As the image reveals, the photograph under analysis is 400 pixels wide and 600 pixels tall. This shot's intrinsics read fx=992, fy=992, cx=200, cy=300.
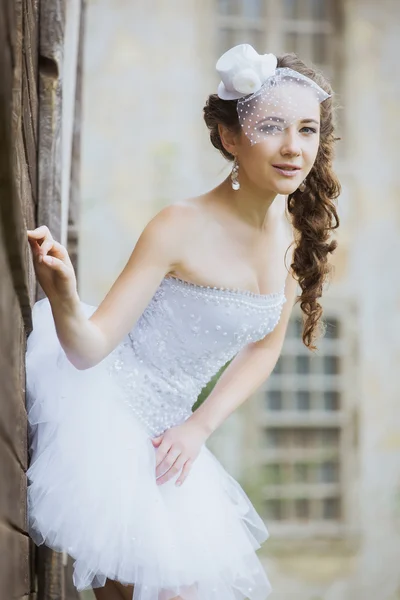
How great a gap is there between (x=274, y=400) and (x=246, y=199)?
5409 millimetres

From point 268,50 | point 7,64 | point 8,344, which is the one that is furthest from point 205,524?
point 268,50

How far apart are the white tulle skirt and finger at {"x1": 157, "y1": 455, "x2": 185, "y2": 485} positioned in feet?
0.07

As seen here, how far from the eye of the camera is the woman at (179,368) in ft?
6.34

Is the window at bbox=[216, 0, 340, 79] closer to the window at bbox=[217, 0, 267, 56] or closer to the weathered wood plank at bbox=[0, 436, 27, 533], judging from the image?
the window at bbox=[217, 0, 267, 56]

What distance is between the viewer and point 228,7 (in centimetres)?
773

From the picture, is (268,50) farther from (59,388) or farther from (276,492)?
(59,388)

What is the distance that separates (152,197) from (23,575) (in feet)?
18.8

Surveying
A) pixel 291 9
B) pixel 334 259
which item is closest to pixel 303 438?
pixel 334 259

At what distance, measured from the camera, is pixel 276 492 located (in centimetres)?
729

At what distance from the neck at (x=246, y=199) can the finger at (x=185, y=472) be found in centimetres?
53

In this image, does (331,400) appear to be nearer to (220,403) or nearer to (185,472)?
(220,403)

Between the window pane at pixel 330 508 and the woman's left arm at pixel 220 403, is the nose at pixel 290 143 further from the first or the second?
the window pane at pixel 330 508

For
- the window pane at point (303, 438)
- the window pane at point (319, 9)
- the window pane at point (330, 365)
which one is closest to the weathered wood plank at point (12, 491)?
the window pane at point (303, 438)

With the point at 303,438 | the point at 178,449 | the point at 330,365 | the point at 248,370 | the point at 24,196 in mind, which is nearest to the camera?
the point at 24,196
